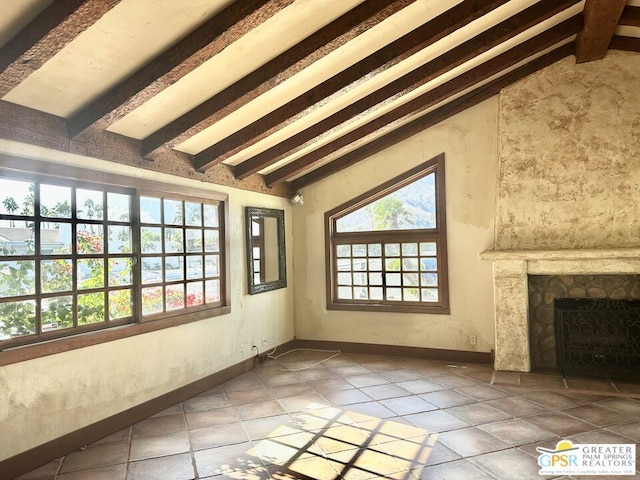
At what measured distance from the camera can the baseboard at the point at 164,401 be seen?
2.81 metres

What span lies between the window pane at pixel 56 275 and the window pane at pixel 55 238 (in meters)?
0.08

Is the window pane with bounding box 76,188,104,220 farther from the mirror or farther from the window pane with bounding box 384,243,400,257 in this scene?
the window pane with bounding box 384,243,400,257

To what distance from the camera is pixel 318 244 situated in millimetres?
6016

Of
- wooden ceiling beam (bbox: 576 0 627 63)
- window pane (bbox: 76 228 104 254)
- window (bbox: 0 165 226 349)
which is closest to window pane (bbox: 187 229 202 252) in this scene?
window (bbox: 0 165 226 349)

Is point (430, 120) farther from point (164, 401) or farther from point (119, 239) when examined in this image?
point (164, 401)

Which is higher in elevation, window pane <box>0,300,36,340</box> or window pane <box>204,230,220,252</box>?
window pane <box>204,230,220,252</box>

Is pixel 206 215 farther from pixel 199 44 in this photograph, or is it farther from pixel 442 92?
pixel 442 92

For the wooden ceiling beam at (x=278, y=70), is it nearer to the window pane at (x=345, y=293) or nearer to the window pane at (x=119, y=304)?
the window pane at (x=119, y=304)

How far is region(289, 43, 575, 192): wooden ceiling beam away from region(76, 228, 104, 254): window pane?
303 centimetres

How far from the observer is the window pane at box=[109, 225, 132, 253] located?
11.7 ft

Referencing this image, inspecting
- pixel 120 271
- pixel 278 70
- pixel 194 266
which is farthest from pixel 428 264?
pixel 120 271

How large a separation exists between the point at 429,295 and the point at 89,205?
3931 mm

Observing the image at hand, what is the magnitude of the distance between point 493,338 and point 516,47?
3.19 m

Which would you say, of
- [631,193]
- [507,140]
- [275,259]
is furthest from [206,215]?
[631,193]
